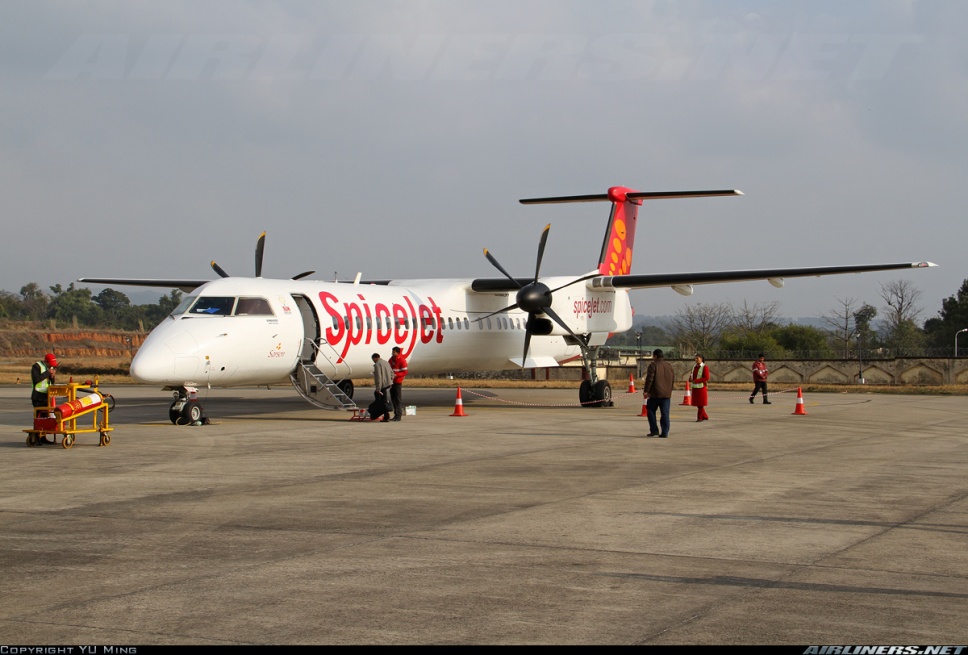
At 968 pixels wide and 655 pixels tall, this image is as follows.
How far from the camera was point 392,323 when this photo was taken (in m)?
23.2

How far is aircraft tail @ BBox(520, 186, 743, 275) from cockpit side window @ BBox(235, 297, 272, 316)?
36.2 feet

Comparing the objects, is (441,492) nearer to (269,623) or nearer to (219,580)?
(219,580)

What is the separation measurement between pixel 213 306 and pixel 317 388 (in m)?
3.10

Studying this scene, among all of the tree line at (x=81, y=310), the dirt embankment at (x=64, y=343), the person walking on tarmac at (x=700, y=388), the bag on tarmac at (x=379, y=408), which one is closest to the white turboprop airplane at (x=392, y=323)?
the bag on tarmac at (x=379, y=408)

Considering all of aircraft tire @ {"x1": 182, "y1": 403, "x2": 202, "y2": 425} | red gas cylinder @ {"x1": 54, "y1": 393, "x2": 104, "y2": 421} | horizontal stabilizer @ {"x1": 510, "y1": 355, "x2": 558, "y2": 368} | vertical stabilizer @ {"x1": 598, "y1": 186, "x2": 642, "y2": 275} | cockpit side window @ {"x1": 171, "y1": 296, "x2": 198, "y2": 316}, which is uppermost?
vertical stabilizer @ {"x1": 598, "y1": 186, "x2": 642, "y2": 275}

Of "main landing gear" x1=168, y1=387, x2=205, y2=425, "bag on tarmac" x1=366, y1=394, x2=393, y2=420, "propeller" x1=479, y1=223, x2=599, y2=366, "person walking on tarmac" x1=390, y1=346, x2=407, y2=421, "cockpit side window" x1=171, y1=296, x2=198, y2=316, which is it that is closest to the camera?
"main landing gear" x1=168, y1=387, x2=205, y2=425

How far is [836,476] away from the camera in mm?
11727

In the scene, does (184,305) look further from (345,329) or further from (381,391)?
(381,391)

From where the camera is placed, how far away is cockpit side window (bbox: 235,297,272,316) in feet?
63.7

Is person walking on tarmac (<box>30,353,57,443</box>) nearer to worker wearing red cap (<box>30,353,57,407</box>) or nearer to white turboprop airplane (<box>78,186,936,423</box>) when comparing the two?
worker wearing red cap (<box>30,353,57,407</box>)

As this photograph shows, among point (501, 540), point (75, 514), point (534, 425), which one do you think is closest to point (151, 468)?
point (75, 514)

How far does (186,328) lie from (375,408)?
399 centimetres

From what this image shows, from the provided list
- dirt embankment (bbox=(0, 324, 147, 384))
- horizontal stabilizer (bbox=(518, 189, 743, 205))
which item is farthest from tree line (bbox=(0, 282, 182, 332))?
horizontal stabilizer (bbox=(518, 189, 743, 205))

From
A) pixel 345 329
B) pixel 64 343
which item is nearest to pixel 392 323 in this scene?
pixel 345 329
